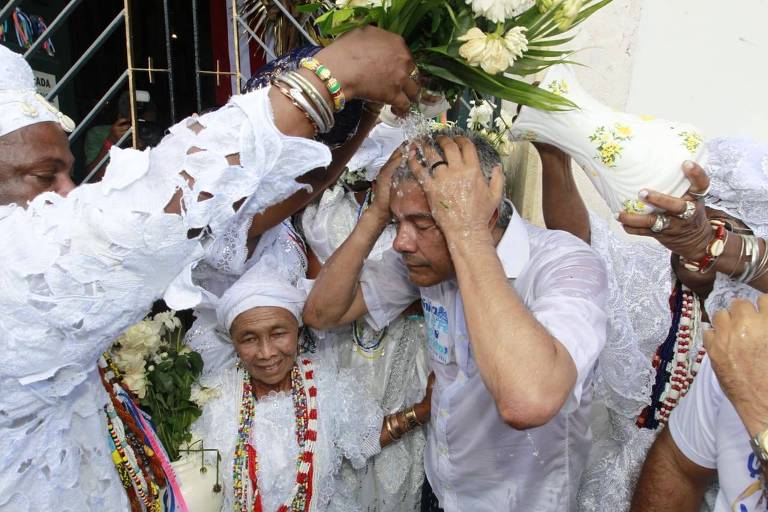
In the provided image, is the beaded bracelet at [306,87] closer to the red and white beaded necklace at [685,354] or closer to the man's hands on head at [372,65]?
the man's hands on head at [372,65]

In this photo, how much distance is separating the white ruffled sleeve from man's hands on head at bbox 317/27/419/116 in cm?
147

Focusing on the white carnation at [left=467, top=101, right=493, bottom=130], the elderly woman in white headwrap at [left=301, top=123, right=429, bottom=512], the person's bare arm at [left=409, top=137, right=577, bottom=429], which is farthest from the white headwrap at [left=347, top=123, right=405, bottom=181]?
the person's bare arm at [left=409, top=137, right=577, bottom=429]

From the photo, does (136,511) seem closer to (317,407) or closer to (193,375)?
(193,375)

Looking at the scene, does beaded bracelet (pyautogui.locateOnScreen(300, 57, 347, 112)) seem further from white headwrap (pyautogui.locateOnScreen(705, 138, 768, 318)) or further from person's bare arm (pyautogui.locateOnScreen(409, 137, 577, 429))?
white headwrap (pyautogui.locateOnScreen(705, 138, 768, 318))

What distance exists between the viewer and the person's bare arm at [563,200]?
210cm

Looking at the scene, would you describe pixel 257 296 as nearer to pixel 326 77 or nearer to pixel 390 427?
pixel 390 427

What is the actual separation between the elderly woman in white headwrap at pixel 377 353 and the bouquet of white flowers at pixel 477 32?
101 centimetres

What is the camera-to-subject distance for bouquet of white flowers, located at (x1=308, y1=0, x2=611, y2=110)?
1.33m

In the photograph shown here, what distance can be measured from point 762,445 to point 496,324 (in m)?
0.57

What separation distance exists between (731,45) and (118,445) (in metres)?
2.80

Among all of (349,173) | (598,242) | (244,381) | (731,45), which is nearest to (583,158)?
(598,242)

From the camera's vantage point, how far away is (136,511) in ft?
5.79

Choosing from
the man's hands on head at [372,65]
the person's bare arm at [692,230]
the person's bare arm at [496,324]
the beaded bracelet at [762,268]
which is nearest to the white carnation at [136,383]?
the person's bare arm at [496,324]

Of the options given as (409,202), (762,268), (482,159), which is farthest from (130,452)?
Answer: (762,268)
